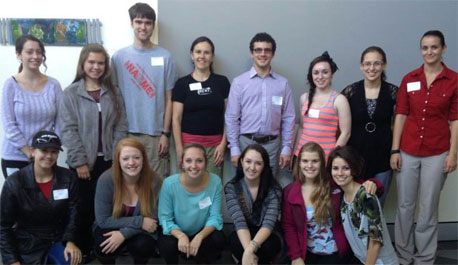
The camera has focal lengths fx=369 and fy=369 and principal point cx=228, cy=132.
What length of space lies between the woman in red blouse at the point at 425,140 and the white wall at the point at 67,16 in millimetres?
2151

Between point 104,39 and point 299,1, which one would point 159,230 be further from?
point 299,1

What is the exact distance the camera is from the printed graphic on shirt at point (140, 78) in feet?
9.71

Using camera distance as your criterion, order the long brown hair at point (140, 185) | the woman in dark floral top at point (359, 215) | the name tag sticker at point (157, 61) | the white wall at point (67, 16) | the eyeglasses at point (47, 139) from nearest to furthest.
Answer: the woman in dark floral top at point (359, 215), the eyeglasses at point (47, 139), the long brown hair at point (140, 185), the name tag sticker at point (157, 61), the white wall at point (67, 16)

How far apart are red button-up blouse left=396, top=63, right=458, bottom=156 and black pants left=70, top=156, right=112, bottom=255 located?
2.30 m

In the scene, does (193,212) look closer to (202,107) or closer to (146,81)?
(202,107)

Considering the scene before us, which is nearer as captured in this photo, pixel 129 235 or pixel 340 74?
pixel 129 235

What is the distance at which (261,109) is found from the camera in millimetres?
2883

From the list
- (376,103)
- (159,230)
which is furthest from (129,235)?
(376,103)

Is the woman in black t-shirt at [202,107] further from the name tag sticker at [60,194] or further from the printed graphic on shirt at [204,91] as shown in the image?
the name tag sticker at [60,194]

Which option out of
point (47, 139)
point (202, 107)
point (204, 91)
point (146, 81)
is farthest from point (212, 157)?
point (47, 139)

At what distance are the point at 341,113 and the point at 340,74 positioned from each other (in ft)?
2.70

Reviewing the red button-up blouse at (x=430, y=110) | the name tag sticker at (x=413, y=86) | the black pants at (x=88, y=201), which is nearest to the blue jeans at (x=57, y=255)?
the black pants at (x=88, y=201)

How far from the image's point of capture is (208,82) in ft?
9.80

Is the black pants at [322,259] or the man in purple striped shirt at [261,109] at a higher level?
the man in purple striped shirt at [261,109]
